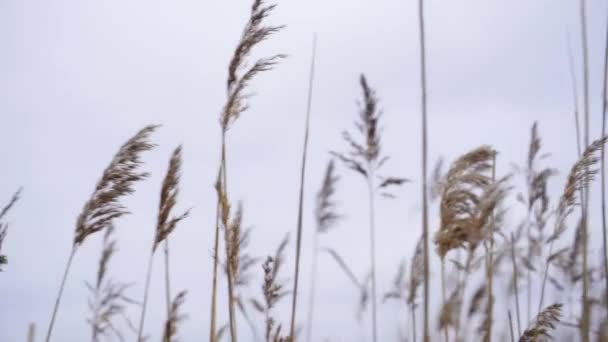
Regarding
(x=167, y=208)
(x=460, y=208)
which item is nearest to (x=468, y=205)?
(x=460, y=208)

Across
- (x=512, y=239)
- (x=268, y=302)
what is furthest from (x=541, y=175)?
(x=268, y=302)

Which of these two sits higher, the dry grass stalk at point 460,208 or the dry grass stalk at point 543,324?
the dry grass stalk at point 460,208

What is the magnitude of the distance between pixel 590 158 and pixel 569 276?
2399mm

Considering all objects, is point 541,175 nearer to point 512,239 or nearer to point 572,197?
point 512,239

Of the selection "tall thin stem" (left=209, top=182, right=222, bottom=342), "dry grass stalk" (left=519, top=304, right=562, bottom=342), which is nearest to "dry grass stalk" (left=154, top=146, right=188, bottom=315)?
"tall thin stem" (left=209, top=182, right=222, bottom=342)

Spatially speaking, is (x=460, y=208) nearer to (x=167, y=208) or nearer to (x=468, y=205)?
(x=468, y=205)

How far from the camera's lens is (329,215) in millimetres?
5391

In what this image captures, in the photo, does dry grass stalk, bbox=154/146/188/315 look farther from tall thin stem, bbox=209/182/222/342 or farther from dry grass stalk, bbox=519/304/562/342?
dry grass stalk, bbox=519/304/562/342

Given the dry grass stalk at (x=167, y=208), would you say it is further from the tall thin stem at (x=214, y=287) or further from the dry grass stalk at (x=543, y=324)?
the dry grass stalk at (x=543, y=324)

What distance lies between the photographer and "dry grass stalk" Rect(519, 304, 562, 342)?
8.13 feet

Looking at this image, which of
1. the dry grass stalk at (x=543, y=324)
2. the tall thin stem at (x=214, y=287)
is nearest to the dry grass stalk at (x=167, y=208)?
the tall thin stem at (x=214, y=287)

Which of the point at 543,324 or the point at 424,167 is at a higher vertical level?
the point at 424,167

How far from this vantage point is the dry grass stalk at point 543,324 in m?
2.48

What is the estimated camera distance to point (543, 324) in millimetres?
2516
